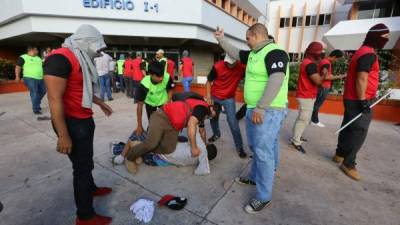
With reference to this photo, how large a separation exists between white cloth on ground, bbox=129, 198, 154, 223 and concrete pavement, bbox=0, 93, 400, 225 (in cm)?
6

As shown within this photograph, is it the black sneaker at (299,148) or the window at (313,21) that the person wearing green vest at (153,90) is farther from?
the window at (313,21)

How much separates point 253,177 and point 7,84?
38.2 feet

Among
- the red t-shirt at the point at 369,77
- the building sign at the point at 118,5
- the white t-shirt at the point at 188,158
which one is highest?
the building sign at the point at 118,5

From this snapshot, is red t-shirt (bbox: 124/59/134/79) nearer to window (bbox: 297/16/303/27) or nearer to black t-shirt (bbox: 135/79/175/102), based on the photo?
black t-shirt (bbox: 135/79/175/102)

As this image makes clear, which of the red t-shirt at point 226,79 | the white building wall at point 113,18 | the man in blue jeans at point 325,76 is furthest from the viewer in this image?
the white building wall at point 113,18

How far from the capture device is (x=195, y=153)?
8.13ft

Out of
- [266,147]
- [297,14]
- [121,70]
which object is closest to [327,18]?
[297,14]

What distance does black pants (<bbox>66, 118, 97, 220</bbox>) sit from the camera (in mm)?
1753

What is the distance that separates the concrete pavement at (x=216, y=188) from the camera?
2.12m

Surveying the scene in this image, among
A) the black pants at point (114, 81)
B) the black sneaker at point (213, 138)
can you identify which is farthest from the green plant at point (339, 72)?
the black pants at point (114, 81)

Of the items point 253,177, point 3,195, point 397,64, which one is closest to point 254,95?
point 253,177

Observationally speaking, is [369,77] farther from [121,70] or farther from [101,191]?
[121,70]

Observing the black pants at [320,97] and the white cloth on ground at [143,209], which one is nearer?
the white cloth on ground at [143,209]

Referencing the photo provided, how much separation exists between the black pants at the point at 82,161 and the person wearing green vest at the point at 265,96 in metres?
1.46
